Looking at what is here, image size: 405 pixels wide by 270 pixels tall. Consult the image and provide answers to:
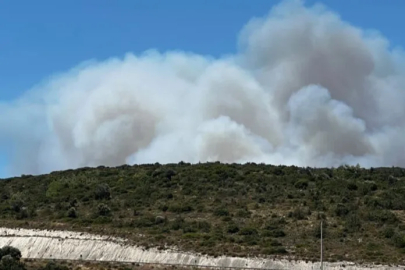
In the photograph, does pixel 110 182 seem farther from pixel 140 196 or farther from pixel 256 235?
pixel 256 235

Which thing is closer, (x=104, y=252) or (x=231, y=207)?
(x=104, y=252)

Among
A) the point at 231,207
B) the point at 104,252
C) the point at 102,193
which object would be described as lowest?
the point at 104,252

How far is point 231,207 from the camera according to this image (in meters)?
97.3

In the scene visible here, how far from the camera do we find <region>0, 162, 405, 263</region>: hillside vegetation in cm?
8119

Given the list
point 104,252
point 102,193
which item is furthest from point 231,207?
point 102,193

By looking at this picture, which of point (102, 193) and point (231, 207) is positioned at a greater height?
point (102, 193)

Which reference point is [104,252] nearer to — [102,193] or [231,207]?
[231,207]

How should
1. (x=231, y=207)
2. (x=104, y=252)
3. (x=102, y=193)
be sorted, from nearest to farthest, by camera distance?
(x=104, y=252) → (x=231, y=207) → (x=102, y=193)

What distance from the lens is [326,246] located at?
7938 centimetres

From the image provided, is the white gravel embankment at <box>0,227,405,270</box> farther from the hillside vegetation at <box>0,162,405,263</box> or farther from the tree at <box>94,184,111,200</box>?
the tree at <box>94,184,111,200</box>

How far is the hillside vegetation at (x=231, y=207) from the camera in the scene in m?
81.2

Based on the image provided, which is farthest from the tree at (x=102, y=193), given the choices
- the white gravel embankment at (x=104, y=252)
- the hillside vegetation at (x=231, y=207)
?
the white gravel embankment at (x=104, y=252)

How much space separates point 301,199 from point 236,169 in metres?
26.7

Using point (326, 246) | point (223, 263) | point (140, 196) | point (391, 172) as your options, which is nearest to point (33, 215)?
point (140, 196)
